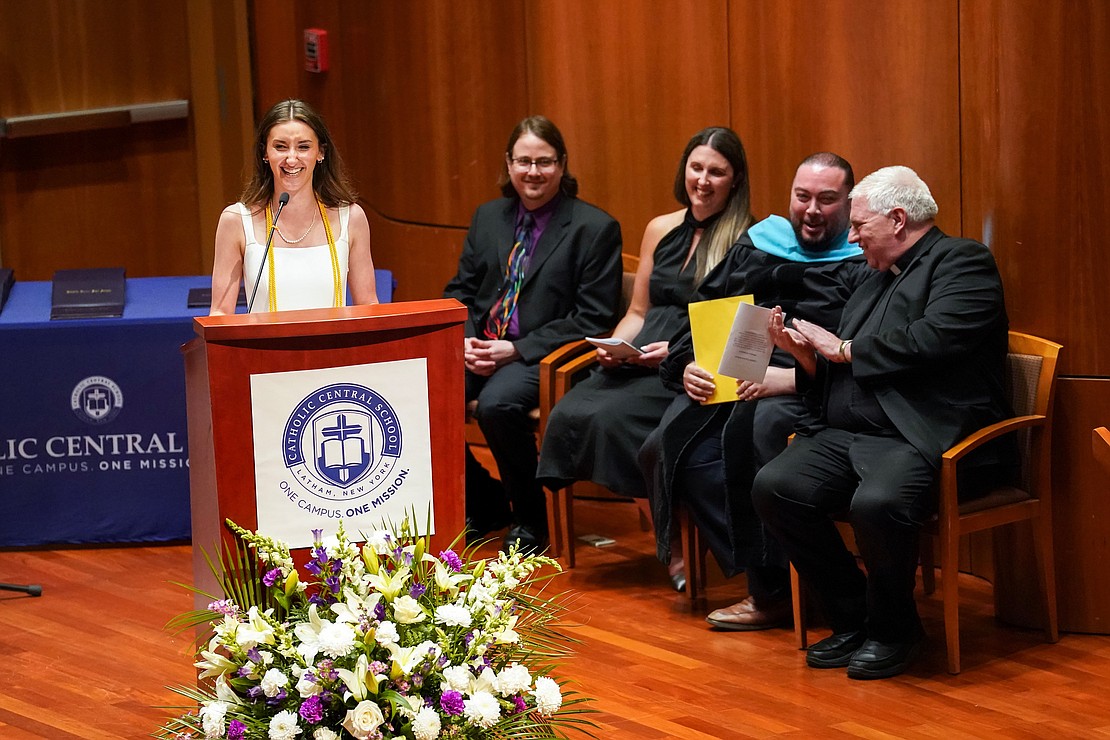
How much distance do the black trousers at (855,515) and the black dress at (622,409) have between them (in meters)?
0.67

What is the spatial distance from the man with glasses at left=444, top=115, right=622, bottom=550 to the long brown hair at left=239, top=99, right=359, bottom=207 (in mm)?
1674

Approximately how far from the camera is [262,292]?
128 inches

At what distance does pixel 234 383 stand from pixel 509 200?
2796 millimetres

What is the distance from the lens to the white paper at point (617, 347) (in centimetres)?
462

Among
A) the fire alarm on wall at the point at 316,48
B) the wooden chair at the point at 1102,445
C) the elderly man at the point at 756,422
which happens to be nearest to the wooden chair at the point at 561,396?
the elderly man at the point at 756,422

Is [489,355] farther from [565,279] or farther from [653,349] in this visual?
[653,349]

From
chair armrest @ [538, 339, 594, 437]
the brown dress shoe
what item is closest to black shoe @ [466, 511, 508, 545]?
chair armrest @ [538, 339, 594, 437]

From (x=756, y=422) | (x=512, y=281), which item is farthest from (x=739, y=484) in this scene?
(x=512, y=281)

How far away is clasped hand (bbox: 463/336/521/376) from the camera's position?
199 inches

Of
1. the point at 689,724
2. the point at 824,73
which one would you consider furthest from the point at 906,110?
the point at 689,724

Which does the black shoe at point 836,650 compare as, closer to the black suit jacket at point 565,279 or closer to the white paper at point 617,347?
the white paper at point 617,347

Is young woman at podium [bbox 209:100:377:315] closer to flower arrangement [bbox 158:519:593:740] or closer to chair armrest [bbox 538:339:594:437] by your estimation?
flower arrangement [bbox 158:519:593:740]

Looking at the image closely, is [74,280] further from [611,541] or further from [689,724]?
[689,724]

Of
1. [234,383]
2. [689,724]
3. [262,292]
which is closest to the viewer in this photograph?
[234,383]
